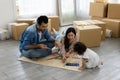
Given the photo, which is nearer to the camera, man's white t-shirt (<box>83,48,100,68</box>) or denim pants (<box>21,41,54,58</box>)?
man's white t-shirt (<box>83,48,100,68</box>)

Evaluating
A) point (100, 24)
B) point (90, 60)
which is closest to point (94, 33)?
point (100, 24)

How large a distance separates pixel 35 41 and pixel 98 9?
7.78 feet

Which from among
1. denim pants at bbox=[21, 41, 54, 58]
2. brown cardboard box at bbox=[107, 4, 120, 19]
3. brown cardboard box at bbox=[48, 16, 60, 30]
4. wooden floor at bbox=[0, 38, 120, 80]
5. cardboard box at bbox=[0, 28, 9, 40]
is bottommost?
wooden floor at bbox=[0, 38, 120, 80]

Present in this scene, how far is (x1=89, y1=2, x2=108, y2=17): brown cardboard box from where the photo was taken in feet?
16.4

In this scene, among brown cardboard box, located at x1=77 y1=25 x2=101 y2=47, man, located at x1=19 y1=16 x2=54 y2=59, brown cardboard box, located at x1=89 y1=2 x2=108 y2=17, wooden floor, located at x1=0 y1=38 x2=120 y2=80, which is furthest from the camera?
brown cardboard box, located at x1=89 y1=2 x2=108 y2=17

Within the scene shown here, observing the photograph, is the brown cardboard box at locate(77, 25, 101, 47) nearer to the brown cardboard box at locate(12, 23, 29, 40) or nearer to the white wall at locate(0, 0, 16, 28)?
the brown cardboard box at locate(12, 23, 29, 40)

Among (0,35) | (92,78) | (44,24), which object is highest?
(44,24)

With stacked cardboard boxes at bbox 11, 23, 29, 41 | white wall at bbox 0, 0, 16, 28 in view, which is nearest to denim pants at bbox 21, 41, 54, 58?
stacked cardboard boxes at bbox 11, 23, 29, 41

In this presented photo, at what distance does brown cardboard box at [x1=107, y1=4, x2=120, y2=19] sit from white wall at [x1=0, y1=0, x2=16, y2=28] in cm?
224

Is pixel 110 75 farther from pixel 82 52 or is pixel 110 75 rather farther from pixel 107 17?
pixel 107 17

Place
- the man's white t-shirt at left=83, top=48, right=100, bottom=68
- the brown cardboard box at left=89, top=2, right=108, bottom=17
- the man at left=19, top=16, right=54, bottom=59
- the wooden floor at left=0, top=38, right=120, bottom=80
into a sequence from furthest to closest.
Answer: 1. the brown cardboard box at left=89, top=2, right=108, bottom=17
2. the man at left=19, top=16, right=54, bottom=59
3. the man's white t-shirt at left=83, top=48, right=100, bottom=68
4. the wooden floor at left=0, top=38, right=120, bottom=80

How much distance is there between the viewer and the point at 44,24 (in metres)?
3.12

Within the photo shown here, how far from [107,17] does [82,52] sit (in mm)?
2447

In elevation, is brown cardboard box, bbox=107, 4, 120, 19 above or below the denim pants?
above
